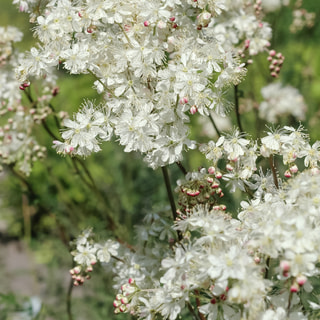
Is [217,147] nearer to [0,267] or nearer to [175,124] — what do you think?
[175,124]

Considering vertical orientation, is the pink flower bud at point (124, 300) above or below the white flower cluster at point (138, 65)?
below

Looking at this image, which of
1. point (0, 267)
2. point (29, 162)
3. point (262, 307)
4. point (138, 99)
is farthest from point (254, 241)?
point (0, 267)

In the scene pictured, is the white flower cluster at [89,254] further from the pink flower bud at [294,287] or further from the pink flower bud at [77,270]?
the pink flower bud at [294,287]

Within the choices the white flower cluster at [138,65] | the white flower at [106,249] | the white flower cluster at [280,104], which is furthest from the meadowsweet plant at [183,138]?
the white flower cluster at [280,104]

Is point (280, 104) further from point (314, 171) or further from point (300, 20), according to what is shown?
point (314, 171)

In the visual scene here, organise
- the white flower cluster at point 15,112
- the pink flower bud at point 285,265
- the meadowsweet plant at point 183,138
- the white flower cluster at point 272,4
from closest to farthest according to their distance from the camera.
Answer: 1. the pink flower bud at point 285,265
2. the meadowsweet plant at point 183,138
3. the white flower cluster at point 15,112
4. the white flower cluster at point 272,4

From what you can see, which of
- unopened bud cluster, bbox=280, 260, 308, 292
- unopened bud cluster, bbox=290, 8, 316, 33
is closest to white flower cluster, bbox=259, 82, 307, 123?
unopened bud cluster, bbox=290, 8, 316, 33

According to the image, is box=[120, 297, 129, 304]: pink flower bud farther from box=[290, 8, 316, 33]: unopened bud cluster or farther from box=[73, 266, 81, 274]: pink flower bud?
box=[290, 8, 316, 33]: unopened bud cluster

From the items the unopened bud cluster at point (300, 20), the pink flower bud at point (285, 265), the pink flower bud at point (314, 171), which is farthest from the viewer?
the unopened bud cluster at point (300, 20)
